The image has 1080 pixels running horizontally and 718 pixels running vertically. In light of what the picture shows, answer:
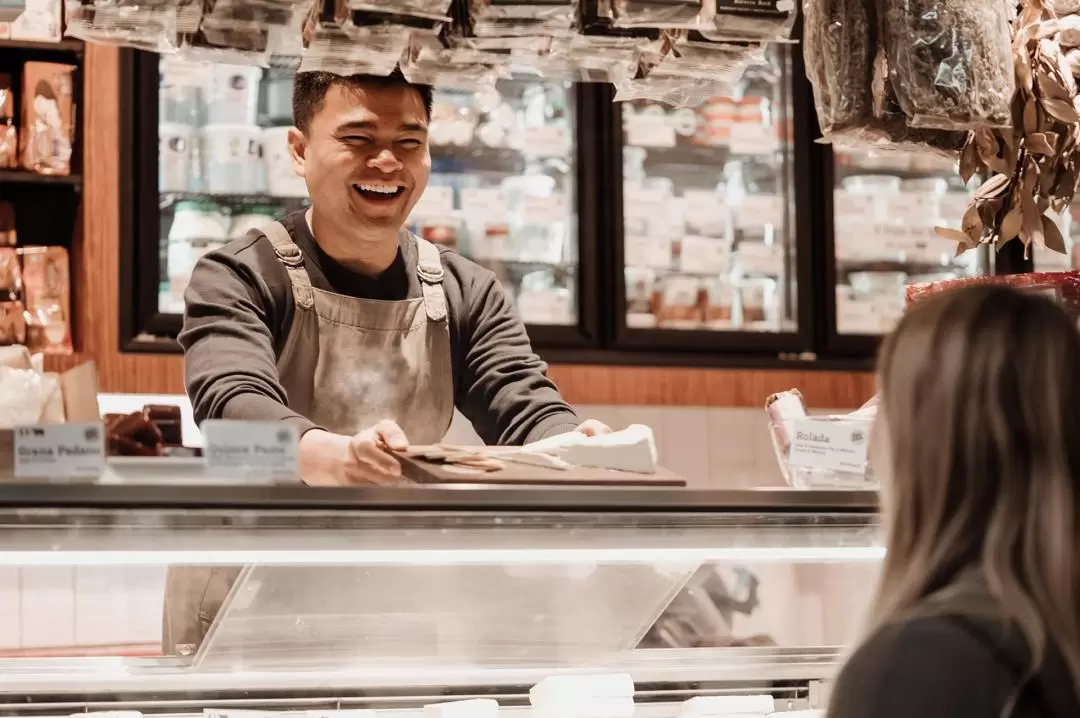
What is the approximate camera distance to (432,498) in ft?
5.30

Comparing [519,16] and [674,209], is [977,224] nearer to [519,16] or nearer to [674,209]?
[519,16]

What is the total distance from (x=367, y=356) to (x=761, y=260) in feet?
6.07

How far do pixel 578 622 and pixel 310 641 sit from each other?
359mm

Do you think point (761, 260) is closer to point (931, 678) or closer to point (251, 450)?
point (251, 450)

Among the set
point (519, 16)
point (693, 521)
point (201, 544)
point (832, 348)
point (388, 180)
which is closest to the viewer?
point (201, 544)

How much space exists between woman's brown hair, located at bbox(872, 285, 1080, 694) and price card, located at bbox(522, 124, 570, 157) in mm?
2911

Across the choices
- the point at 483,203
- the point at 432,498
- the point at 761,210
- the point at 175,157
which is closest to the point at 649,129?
the point at 761,210

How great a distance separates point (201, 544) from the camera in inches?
62.7

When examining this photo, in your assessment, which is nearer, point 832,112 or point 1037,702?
point 1037,702

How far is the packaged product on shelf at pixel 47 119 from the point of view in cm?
355

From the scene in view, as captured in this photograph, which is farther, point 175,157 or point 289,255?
point 175,157

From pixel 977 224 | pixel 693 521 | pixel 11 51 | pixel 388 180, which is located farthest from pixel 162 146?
pixel 693 521

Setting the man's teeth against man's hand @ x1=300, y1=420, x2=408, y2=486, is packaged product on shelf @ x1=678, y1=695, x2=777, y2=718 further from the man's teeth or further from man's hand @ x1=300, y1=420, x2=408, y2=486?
the man's teeth

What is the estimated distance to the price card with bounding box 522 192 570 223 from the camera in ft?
13.6
